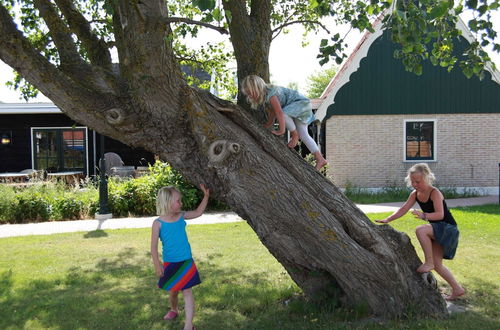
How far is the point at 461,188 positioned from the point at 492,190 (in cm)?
106

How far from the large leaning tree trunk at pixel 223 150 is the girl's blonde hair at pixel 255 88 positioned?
0.55 ft

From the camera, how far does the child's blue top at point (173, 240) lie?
4.33 m

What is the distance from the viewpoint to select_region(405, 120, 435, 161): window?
16.5 m

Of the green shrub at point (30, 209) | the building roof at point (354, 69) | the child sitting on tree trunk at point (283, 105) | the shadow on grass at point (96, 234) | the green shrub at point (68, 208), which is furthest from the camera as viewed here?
the building roof at point (354, 69)

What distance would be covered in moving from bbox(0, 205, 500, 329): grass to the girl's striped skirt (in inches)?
18.7

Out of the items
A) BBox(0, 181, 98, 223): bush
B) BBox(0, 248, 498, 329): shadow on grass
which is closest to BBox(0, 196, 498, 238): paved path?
BBox(0, 181, 98, 223): bush

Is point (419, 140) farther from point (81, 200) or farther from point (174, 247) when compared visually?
point (174, 247)

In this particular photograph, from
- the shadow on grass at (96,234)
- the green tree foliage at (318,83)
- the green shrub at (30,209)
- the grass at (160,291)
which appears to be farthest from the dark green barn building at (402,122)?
the green tree foliage at (318,83)

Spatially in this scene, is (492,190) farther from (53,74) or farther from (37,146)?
(37,146)

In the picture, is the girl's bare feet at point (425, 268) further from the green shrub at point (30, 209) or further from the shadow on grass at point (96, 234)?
the green shrub at point (30, 209)

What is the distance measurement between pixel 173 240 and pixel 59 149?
17.1 metres

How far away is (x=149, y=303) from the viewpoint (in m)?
5.27

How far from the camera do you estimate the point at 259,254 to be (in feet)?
25.2

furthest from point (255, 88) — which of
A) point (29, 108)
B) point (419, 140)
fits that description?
point (29, 108)
